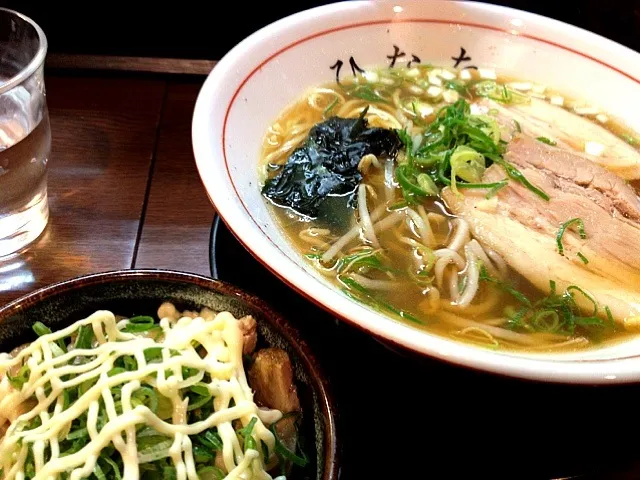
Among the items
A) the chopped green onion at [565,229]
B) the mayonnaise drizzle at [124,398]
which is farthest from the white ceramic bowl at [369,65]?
the chopped green onion at [565,229]

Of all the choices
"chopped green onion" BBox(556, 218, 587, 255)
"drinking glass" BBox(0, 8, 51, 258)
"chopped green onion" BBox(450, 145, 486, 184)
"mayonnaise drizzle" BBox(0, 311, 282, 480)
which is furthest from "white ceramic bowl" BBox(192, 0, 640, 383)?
"chopped green onion" BBox(450, 145, 486, 184)

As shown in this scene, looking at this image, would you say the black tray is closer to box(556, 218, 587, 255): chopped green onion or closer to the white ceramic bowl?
the white ceramic bowl

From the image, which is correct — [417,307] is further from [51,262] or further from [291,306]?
[51,262]

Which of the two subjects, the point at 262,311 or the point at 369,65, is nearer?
the point at 262,311

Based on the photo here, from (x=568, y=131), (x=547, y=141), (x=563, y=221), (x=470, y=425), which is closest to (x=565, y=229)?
(x=563, y=221)

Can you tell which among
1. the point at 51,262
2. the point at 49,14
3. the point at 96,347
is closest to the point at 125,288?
the point at 96,347

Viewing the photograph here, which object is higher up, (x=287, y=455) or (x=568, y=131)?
(x=568, y=131)

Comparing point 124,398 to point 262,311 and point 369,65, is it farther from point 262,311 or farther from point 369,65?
point 369,65
